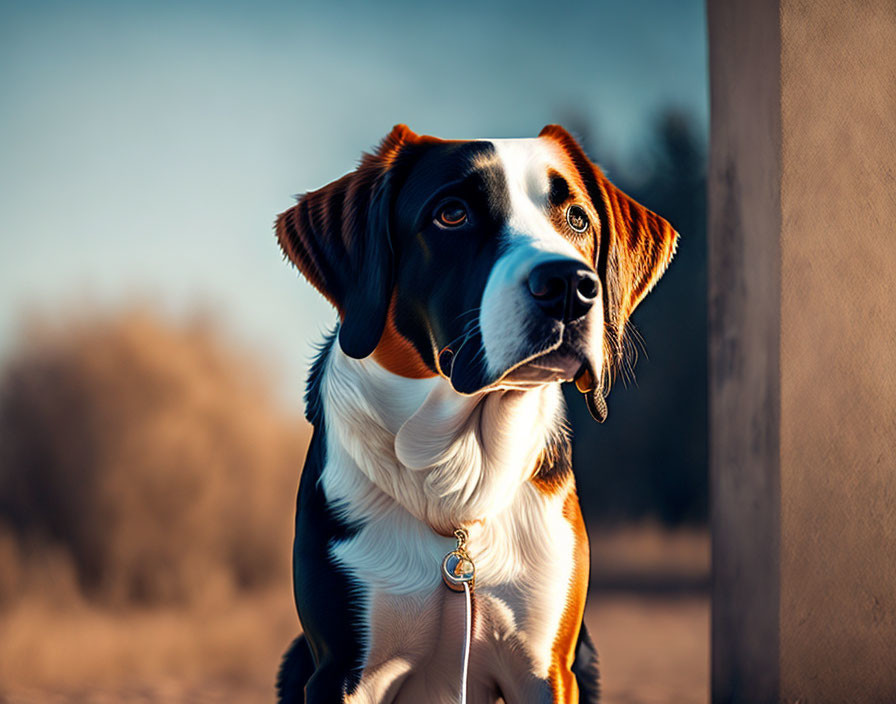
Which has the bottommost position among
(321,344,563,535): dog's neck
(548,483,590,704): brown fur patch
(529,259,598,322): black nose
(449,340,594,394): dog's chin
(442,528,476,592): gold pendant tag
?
(548,483,590,704): brown fur patch

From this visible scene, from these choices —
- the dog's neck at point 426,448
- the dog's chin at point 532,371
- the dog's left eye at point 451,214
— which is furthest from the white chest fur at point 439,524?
the dog's left eye at point 451,214

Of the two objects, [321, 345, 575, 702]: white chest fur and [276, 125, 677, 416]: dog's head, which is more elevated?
[276, 125, 677, 416]: dog's head

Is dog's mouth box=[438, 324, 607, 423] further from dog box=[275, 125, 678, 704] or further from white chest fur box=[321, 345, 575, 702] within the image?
white chest fur box=[321, 345, 575, 702]

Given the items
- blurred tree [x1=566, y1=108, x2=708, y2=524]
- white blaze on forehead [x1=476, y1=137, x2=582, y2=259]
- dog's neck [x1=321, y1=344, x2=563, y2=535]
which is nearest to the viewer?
white blaze on forehead [x1=476, y1=137, x2=582, y2=259]

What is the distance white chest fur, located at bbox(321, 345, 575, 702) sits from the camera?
1206 millimetres

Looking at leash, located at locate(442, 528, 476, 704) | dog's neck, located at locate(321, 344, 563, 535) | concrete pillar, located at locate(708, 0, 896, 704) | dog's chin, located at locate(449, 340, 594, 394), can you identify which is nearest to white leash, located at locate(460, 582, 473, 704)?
leash, located at locate(442, 528, 476, 704)

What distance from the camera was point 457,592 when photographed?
1205 millimetres

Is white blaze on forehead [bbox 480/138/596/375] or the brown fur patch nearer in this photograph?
Result: white blaze on forehead [bbox 480/138/596/375]

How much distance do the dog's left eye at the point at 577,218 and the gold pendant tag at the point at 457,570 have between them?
1.74 feet

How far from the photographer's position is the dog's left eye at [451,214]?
118cm

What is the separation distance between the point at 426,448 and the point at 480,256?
0.32 m

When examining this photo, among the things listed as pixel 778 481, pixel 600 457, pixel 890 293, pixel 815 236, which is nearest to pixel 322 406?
pixel 778 481

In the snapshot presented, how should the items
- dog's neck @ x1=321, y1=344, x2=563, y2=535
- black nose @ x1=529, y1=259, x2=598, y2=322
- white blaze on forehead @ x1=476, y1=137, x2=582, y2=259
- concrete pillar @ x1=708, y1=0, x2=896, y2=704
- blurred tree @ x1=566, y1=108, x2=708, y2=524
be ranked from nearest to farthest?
black nose @ x1=529, y1=259, x2=598, y2=322 < white blaze on forehead @ x1=476, y1=137, x2=582, y2=259 < dog's neck @ x1=321, y1=344, x2=563, y2=535 < concrete pillar @ x1=708, y1=0, x2=896, y2=704 < blurred tree @ x1=566, y1=108, x2=708, y2=524

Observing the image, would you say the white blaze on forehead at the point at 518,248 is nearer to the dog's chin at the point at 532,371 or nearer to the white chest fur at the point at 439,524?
the dog's chin at the point at 532,371
